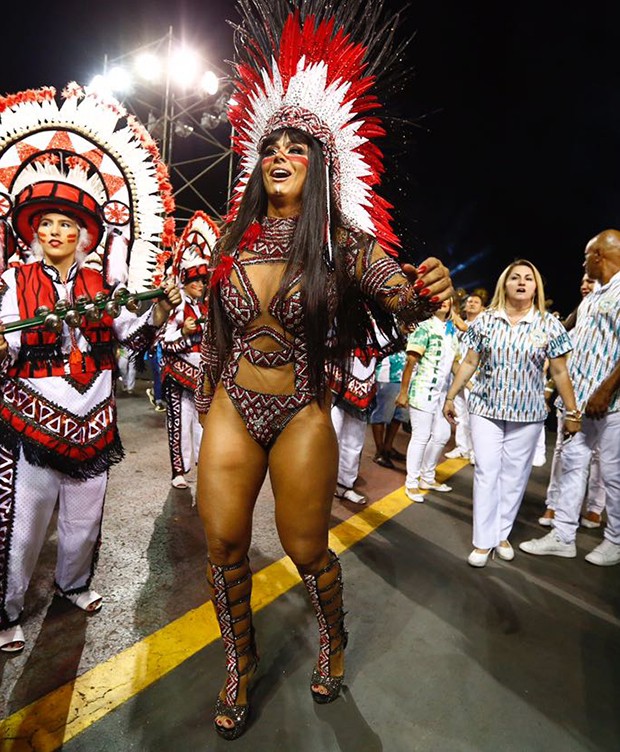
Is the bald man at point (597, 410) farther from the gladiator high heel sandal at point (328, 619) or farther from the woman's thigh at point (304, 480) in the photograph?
the woman's thigh at point (304, 480)

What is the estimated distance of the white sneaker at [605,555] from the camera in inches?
147

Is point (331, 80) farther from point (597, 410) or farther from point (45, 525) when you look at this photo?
point (597, 410)

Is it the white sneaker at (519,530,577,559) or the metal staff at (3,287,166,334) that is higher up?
the metal staff at (3,287,166,334)

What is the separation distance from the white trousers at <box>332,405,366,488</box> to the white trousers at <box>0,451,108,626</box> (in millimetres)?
2465

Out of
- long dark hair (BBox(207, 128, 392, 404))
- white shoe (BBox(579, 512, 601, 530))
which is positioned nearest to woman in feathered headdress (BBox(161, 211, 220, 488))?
long dark hair (BBox(207, 128, 392, 404))

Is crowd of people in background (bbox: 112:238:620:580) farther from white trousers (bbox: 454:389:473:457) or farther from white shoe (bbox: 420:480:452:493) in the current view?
white trousers (bbox: 454:389:473:457)

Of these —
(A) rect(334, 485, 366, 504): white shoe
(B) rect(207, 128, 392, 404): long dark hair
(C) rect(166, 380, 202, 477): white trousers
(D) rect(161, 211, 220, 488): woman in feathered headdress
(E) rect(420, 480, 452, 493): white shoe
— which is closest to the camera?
(B) rect(207, 128, 392, 404): long dark hair

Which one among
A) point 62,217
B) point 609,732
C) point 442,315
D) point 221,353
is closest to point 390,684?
point 609,732

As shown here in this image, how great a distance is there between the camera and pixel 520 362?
339cm

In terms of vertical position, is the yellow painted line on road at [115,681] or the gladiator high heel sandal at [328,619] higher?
the gladiator high heel sandal at [328,619]

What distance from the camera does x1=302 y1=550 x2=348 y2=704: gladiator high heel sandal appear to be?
2064mm

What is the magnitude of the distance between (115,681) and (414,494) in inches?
127

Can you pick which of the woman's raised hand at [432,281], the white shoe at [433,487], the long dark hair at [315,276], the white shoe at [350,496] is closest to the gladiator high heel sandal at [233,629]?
the long dark hair at [315,276]

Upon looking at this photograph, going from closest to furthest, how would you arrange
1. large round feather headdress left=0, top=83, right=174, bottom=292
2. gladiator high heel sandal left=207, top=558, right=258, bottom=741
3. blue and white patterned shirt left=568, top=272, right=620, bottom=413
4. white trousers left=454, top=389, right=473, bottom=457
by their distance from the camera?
1. gladiator high heel sandal left=207, top=558, right=258, bottom=741
2. large round feather headdress left=0, top=83, right=174, bottom=292
3. blue and white patterned shirt left=568, top=272, right=620, bottom=413
4. white trousers left=454, top=389, right=473, bottom=457
